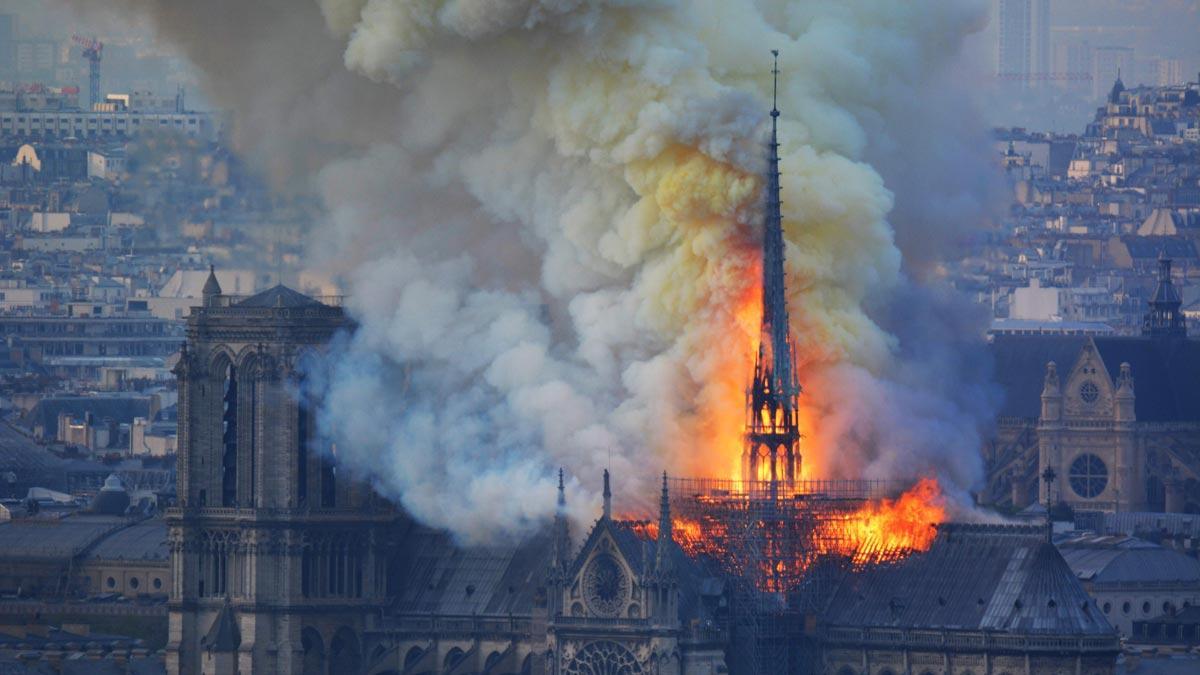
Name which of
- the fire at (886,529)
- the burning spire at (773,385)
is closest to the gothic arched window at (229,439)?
the burning spire at (773,385)

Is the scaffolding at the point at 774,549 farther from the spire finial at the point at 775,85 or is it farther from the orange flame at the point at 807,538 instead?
the spire finial at the point at 775,85

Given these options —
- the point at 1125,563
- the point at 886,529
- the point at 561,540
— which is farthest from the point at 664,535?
the point at 1125,563

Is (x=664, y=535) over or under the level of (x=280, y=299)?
under

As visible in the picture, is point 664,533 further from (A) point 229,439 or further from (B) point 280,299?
(B) point 280,299

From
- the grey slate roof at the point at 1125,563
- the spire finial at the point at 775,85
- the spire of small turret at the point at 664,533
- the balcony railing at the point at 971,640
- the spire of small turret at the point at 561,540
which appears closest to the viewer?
the balcony railing at the point at 971,640

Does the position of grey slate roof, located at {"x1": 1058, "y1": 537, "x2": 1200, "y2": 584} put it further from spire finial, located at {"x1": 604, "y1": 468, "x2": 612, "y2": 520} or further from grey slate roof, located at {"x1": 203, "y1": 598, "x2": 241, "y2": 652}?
spire finial, located at {"x1": 604, "y1": 468, "x2": 612, "y2": 520}

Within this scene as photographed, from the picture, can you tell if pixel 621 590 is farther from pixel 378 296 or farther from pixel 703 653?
pixel 378 296
